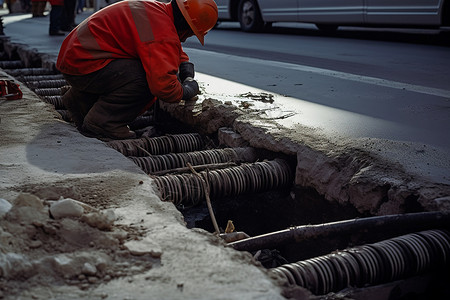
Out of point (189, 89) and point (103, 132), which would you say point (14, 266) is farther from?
point (189, 89)

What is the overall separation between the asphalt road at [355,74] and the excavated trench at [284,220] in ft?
2.00

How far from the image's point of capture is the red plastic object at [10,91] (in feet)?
14.4

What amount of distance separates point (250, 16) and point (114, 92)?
8.25m

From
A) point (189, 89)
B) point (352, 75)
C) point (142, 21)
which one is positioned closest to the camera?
point (142, 21)

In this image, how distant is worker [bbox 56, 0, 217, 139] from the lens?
357cm

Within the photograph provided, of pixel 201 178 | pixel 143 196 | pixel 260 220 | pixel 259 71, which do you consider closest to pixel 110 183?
pixel 143 196

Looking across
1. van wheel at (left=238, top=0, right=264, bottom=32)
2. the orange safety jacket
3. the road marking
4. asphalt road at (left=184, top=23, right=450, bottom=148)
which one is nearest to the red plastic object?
the orange safety jacket

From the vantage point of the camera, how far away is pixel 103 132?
4.07 m

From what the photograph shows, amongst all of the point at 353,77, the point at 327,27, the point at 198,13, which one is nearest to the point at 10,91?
the point at 198,13

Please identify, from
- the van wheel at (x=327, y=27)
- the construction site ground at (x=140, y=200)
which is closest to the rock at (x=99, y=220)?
the construction site ground at (x=140, y=200)

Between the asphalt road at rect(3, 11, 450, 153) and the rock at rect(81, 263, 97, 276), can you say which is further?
the asphalt road at rect(3, 11, 450, 153)

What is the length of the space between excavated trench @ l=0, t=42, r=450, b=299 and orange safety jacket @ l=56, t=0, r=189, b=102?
504 millimetres

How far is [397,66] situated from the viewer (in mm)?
6301

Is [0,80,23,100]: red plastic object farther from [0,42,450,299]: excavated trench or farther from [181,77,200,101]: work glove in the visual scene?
[181,77,200,101]: work glove
